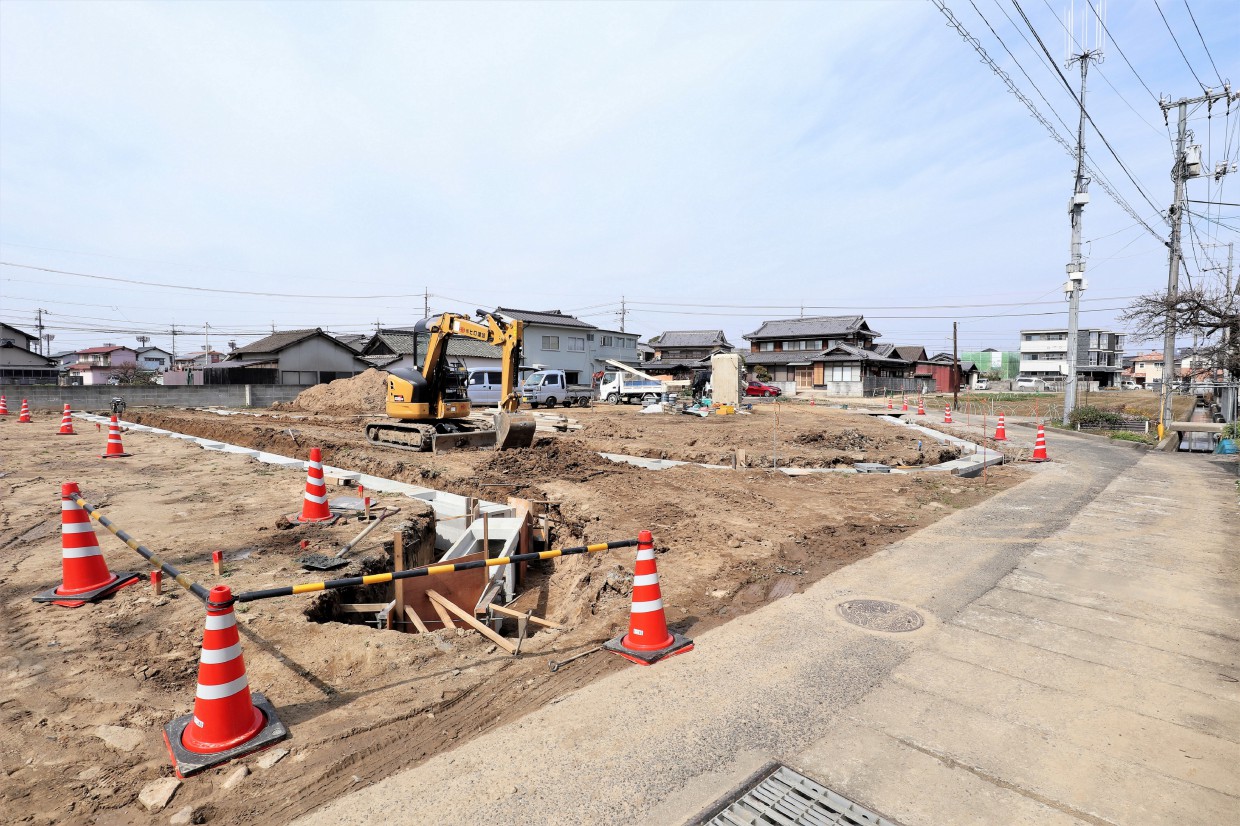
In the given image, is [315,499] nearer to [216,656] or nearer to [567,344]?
[216,656]

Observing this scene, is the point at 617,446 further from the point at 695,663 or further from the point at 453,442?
the point at 695,663

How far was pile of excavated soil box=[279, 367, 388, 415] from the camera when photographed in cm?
2781

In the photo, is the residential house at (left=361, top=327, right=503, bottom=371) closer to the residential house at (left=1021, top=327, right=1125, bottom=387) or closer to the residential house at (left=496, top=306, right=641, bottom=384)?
the residential house at (left=496, top=306, right=641, bottom=384)

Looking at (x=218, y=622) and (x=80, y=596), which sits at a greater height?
(x=218, y=622)

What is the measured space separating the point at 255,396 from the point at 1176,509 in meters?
35.4

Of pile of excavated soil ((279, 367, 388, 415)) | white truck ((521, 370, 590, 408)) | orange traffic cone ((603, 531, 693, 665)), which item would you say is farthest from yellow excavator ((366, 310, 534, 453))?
pile of excavated soil ((279, 367, 388, 415))

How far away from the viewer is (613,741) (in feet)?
10.1

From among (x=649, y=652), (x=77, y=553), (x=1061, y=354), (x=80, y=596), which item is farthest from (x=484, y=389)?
(x=1061, y=354)

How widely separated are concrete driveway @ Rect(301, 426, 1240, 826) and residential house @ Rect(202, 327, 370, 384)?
37973mm

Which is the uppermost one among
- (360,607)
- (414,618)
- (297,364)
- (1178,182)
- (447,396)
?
(1178,182)

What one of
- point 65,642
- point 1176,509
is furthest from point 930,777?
point 1176,509

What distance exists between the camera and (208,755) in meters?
2.92

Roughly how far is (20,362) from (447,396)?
4401 cm

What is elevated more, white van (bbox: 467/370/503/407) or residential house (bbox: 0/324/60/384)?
residential house (bbox: 0/324/60/384)
